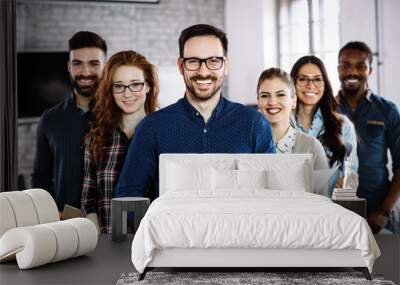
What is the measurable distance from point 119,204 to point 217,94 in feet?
5.33

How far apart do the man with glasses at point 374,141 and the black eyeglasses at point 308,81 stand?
0.22 meters

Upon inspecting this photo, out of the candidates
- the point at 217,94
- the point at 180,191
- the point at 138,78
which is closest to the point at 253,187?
the point at 180,191

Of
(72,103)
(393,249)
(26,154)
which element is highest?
(72,103)

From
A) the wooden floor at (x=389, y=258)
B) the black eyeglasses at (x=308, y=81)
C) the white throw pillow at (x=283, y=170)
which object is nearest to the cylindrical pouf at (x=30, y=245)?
the white throw pillow at (x=283, y=170)

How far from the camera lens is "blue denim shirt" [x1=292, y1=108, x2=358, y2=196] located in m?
7.21

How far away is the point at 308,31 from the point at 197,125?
162 cm

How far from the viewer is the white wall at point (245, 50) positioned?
729 centimetres

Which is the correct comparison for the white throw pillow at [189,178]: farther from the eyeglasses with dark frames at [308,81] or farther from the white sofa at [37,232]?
the eyeglasses with dark frames at [308,81]

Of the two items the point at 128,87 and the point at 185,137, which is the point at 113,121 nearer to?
the point at 128,87

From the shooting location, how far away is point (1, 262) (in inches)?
221

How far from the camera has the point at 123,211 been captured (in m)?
6.57

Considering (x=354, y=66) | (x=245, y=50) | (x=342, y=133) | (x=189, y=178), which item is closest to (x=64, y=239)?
(x=189, y=178)

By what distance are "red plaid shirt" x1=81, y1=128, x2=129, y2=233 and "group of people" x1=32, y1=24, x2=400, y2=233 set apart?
0.01 metres

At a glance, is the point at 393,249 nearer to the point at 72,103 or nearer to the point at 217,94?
the point at 217,94
